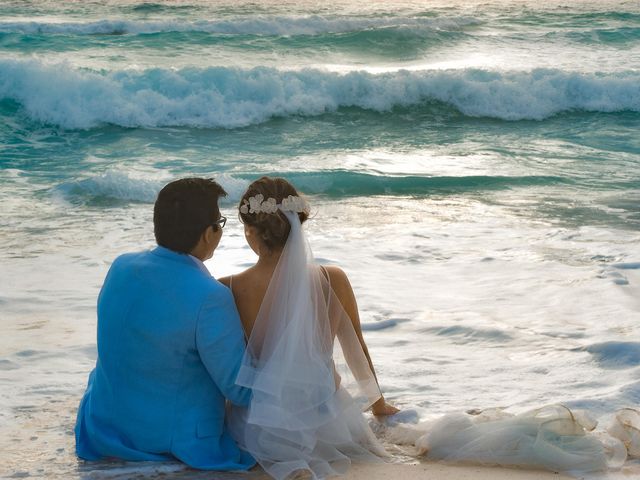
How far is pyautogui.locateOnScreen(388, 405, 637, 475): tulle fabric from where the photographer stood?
11.1 feet

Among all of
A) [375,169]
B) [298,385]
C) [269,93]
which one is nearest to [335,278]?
[298,385]

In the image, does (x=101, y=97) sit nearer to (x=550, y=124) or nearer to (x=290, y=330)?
(x=550, y=124)

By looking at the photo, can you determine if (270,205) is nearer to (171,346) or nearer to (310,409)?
(171,346)

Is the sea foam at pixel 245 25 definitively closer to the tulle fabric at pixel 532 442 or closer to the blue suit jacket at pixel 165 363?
the blue suit jacket at pixel 165 363

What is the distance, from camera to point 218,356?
3275 mm

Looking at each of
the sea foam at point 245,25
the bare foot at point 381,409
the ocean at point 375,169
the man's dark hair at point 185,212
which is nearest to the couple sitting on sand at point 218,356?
the man's dark hair at point 185,212

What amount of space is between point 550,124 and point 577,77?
8.06 ft

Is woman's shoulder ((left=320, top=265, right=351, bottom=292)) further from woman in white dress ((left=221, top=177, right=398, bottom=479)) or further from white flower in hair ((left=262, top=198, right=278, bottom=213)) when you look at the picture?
white flower in hair ((left=262, top=198, right=278, bottom=213))

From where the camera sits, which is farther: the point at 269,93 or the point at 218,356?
the point at 269,93

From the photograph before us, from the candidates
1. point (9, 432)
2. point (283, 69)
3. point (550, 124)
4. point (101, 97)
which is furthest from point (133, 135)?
point (9, 432)

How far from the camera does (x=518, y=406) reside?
428cm

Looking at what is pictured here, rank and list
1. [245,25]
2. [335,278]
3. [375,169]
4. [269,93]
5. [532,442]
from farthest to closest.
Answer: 1. [245,25]
2. [269,93]
3. [375,169]
4. [335,278]
5. [532,442]

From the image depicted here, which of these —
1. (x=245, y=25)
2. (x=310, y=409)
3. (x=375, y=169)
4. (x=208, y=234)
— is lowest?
(x=375, y=169)

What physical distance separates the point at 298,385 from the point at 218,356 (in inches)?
14.0
